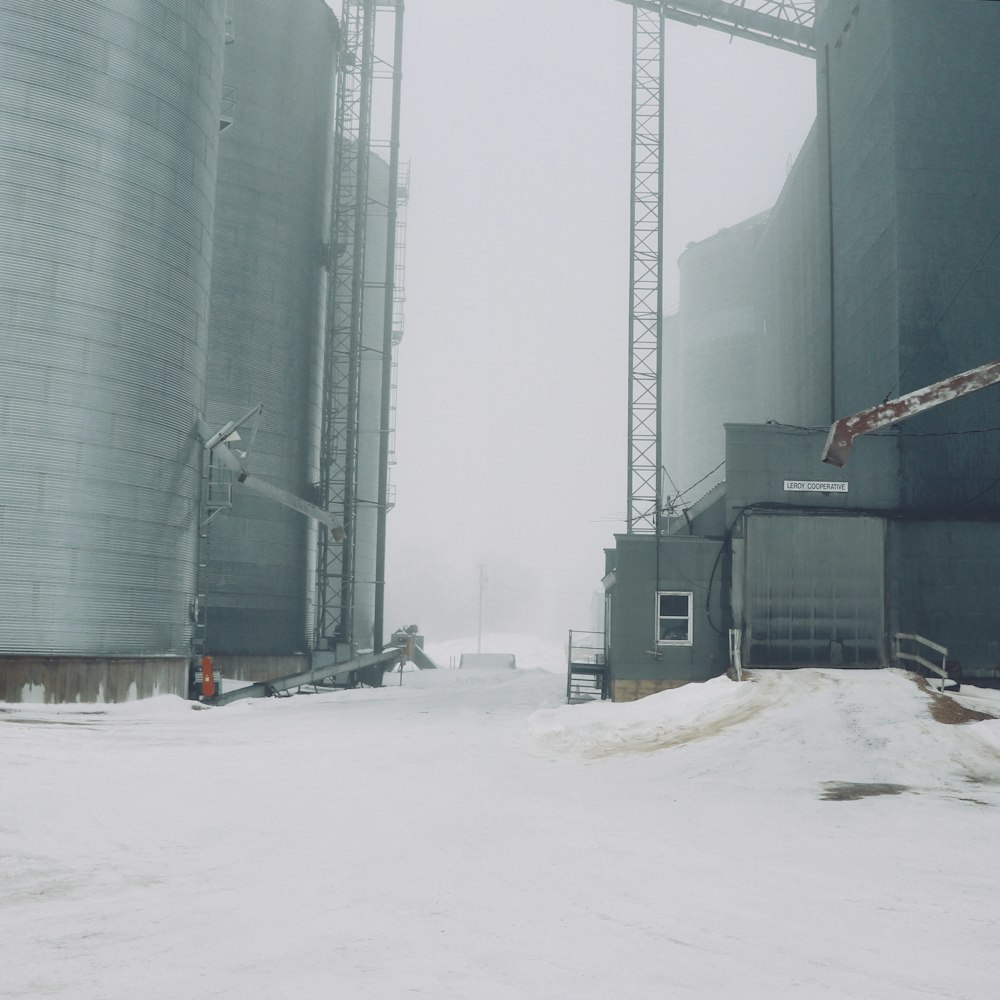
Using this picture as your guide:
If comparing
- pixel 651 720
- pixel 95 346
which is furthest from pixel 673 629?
pixel 95 346

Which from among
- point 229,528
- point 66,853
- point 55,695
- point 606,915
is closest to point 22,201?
point 55,695

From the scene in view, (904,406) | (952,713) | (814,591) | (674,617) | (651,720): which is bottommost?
(651,720)

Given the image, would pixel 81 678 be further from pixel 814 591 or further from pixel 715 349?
pixel 715 349

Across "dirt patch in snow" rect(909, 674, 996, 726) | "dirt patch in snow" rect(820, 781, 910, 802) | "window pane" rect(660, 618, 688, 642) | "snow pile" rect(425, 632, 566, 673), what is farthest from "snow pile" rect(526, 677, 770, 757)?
"snow pile" rect(425, 632, 566, 673)

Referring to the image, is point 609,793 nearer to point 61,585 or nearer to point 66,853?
point 66,853

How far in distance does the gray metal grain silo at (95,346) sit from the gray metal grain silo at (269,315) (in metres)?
10.1

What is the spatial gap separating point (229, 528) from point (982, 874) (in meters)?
33.9

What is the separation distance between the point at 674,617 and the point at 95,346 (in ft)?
54.9

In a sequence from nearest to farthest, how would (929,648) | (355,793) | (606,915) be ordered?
(606,915)
(355,793)
(929,648)

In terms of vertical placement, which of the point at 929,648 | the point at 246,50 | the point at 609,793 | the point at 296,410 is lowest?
the point at 609,793

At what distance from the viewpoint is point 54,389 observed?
27688mm

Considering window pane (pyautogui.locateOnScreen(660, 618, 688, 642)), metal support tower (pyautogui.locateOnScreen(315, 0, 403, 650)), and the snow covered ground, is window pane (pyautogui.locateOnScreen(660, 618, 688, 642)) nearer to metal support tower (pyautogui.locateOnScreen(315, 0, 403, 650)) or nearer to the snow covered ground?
the snow covered ground

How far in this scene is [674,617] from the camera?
3116 cm

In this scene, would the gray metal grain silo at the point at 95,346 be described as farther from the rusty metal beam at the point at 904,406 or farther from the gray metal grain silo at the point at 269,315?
the rusty metal beam at the point at 904,406
